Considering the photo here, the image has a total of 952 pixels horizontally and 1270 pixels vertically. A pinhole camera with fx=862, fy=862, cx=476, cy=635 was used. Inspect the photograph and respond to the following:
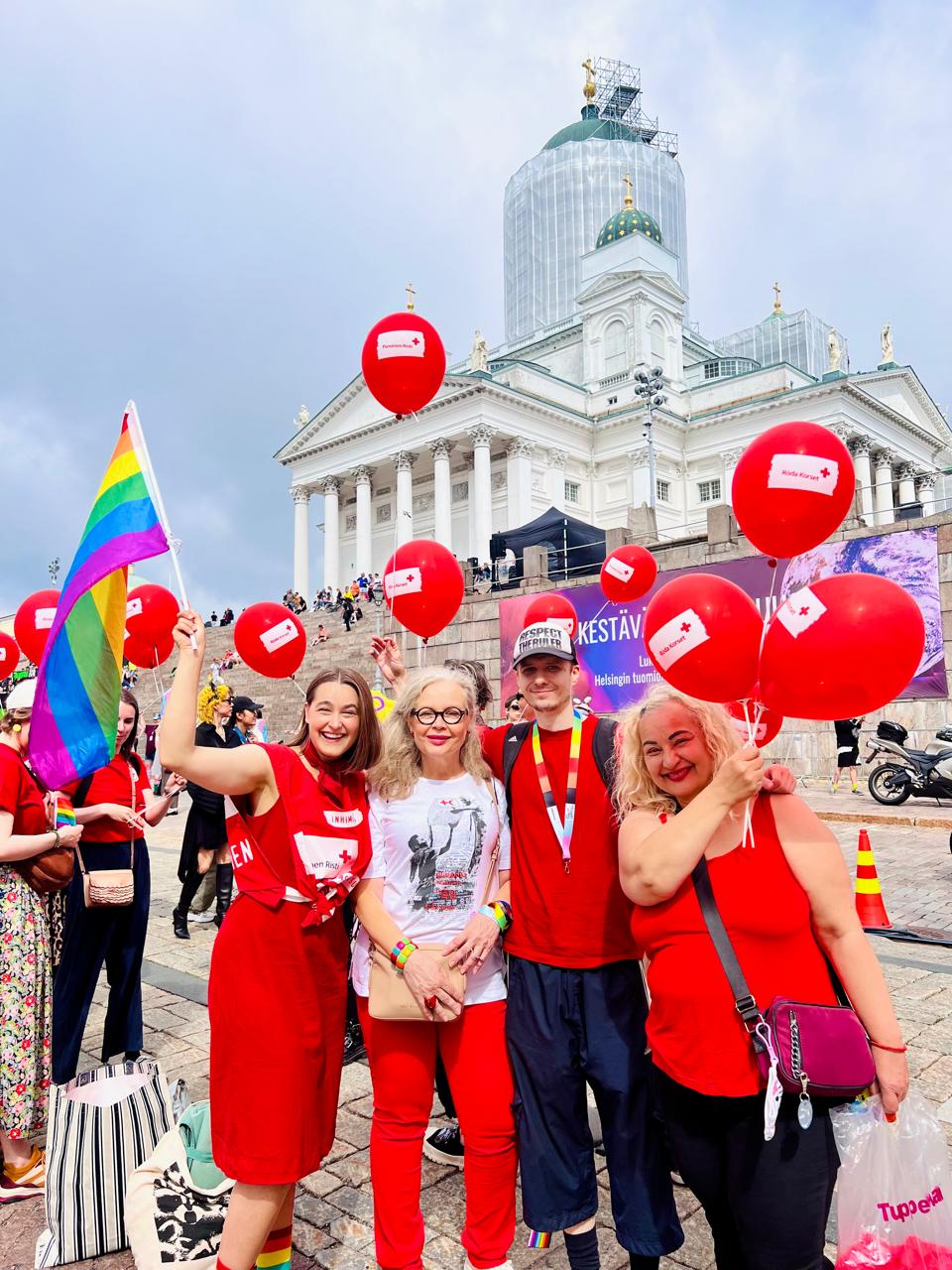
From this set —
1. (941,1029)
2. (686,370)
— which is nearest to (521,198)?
(686,370)

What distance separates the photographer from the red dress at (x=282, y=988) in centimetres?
223

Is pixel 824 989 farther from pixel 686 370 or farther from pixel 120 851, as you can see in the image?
pixel 686 370

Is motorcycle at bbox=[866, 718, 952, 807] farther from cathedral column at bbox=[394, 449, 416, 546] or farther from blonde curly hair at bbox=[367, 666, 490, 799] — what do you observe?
cathedral column at bbox=[394, 449, 416, 546]

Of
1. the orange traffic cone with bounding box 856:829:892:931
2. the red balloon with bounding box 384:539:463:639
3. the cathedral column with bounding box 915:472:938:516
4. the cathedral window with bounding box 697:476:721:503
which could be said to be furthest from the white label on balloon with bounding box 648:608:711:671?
the cathedral column with bounding box 915:472:938:516

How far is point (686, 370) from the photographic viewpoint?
5303 centimetres

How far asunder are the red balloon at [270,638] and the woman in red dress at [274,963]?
1810 mm

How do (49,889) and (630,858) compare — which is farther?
(49,889)

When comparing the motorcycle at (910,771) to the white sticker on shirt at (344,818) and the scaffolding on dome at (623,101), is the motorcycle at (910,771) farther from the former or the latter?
the scaffolding on dome at (623,101)

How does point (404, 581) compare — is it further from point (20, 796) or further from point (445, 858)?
point (445, 858)

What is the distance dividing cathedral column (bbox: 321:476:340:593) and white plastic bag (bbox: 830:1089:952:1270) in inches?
1981

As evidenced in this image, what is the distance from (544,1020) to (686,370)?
5507cm

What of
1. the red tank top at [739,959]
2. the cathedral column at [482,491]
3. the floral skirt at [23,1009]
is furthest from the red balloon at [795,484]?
the cathedral column at [482,491]

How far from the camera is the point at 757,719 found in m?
2.16

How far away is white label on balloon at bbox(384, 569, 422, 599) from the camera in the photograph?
4.47 m
